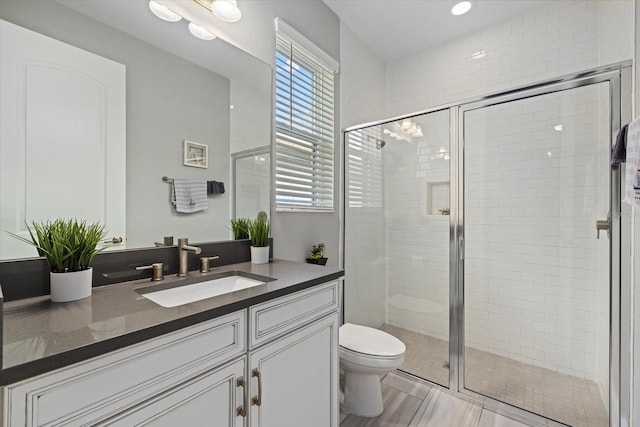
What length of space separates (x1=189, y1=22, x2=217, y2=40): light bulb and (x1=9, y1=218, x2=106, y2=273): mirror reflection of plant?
103 centimetres

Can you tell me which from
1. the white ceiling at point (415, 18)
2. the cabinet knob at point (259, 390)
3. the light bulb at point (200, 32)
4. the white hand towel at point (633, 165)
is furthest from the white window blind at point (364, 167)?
the cabinet knob at point (259, 390)

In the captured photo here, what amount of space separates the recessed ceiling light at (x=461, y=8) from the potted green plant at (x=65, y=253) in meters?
2.69

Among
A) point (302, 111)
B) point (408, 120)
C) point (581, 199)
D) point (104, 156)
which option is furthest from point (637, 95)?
point (104, 156)

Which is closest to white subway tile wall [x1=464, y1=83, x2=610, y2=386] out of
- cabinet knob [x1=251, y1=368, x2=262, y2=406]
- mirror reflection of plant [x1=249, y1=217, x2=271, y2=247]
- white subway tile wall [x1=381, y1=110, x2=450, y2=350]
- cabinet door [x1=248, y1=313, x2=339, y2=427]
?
white subway tile wall [x1=381, y1=110, x2=450, y2=350]

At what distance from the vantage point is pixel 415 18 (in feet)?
7.75

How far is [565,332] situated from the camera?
6.66ft

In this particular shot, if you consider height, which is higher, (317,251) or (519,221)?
(519,221)

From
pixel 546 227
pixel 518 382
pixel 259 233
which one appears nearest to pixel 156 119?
pixel 259 233

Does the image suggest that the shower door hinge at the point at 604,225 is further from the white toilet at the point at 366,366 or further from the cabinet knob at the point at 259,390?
the cabinet knob at the point at 259,390

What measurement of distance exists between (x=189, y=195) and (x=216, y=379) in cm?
84

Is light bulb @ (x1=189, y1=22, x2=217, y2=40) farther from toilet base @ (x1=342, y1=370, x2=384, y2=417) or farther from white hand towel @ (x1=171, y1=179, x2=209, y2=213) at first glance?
toilet base @ (x1=342, y1=370, x2=384, y2=417)

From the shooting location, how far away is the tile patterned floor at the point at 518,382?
68.2 inches

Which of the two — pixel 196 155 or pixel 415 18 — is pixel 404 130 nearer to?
pixel 415 18

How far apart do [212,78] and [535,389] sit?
2.68m
